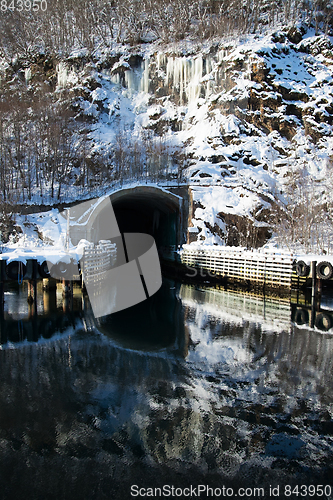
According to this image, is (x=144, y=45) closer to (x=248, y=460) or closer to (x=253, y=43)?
(x=253, y=43)

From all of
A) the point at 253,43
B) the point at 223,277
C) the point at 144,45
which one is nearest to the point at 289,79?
the point at 253,43

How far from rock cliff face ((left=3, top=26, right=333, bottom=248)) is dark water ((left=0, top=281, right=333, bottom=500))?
20238 millimetres

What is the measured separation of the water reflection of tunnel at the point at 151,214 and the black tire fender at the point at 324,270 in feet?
51.7

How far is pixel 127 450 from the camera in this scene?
433 cm

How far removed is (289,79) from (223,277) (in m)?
37.0

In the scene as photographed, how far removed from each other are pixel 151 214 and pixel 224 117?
16435 mm

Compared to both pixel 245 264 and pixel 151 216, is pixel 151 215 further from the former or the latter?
pixel 245 264

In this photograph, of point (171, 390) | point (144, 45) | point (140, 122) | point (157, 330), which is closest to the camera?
point (171, 390)

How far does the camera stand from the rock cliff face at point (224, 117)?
3266 cm

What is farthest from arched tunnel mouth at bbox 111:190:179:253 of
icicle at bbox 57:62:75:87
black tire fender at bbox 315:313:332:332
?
icicle at bbox 57:62:75:87

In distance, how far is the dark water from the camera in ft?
12.7

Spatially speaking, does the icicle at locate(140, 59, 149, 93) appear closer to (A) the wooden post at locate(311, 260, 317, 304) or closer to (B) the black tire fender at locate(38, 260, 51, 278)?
(A) the wooden post at locate(311, 260, 317, 304)

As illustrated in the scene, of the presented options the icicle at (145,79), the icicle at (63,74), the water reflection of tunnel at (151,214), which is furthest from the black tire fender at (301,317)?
the icicle at (63,74)

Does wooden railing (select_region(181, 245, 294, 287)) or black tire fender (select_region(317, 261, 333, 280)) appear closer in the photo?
black tire fender (select_region(317, 261, 333, 280))
